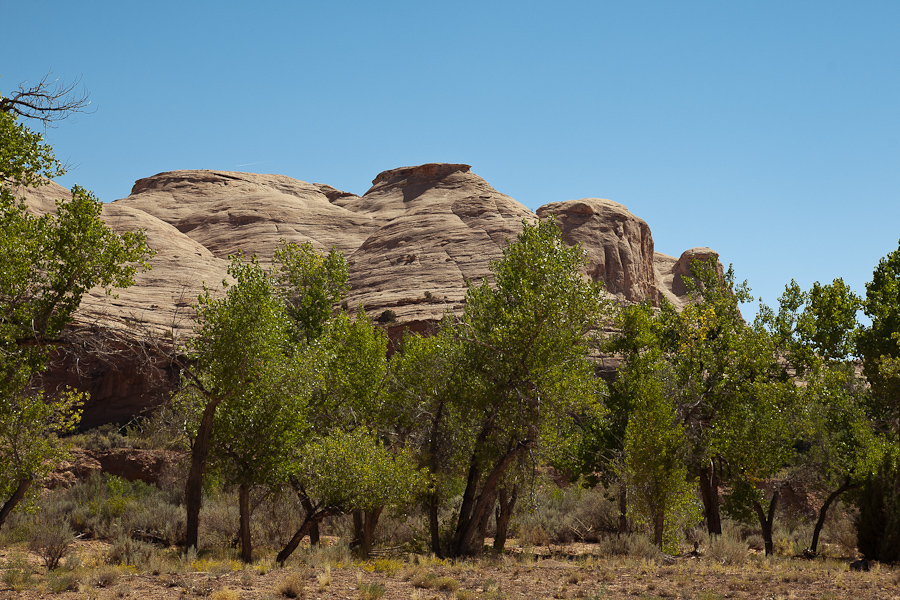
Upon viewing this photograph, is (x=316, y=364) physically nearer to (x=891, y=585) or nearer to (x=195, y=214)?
(x=891, y=585)

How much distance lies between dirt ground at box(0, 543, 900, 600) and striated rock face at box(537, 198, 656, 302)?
46183mm

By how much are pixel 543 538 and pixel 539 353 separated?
11673 mm

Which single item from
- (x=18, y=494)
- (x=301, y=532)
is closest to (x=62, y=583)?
Answer: (x=18, y=494)

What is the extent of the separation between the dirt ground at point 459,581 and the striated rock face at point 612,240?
4618 centimetres

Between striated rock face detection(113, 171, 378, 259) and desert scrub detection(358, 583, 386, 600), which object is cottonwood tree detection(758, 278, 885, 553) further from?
striated rock face detection(113, 171, 378, 259)

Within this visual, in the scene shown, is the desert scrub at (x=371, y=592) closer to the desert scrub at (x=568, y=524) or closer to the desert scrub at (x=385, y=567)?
the desert scrub at (x=385, y=567)

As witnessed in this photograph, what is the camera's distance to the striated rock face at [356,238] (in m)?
36.7

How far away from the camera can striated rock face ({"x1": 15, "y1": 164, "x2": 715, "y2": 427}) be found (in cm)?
3669

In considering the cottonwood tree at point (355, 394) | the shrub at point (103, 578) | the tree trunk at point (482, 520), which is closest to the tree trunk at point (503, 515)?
the tree trunk at point (482, 520)

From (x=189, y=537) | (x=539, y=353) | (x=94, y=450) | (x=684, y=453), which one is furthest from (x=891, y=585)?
(x=94, y=450)

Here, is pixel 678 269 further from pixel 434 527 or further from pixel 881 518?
pixel 434 527

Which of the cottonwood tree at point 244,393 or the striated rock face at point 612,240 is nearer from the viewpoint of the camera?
the cottonwood tree at point 244,393

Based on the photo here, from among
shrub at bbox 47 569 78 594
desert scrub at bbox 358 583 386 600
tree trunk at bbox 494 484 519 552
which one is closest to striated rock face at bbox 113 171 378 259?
tree trunk at bbox 494 484 519 552

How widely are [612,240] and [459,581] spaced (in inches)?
2163
